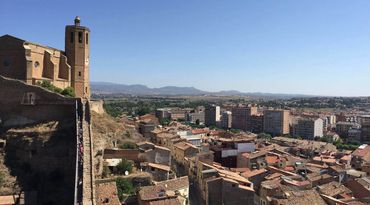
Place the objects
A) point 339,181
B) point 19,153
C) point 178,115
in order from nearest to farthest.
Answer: point 19,153 → point 339,181 → point 178,115

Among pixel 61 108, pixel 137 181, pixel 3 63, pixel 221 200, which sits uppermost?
pixel 3 63

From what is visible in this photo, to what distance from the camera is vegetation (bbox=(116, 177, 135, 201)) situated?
80.0ft

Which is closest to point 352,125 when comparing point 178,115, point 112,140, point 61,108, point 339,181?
point 178,115

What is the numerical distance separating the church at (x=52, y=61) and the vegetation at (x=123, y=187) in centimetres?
972

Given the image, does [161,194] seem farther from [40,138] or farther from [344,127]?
[344,127]

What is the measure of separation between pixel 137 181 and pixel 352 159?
30.3 meters

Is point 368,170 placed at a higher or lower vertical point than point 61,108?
lower

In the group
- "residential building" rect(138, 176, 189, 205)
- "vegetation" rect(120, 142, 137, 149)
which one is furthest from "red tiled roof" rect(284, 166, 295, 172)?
"vegetation" rect(120, 142, 137, 149)

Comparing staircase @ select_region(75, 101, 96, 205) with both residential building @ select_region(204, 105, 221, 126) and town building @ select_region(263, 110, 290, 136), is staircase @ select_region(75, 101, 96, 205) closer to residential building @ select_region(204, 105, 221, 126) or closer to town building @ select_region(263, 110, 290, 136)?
town building @ select_region(263, 110, 290, 136)

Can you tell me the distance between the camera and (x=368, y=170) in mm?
39562

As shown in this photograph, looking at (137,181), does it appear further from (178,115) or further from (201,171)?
(178,115)

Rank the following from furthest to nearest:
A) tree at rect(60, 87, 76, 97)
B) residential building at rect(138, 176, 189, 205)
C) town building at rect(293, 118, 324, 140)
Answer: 1. town building at rect(293, 118, 324, 140)
2. tree at rect(60, 87, 76, 97)
3. residential building at rect(138, 176, 189, 205)

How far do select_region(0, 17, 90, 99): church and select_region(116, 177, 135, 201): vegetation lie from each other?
9724 mm

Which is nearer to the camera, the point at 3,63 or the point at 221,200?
the point at 3,63
